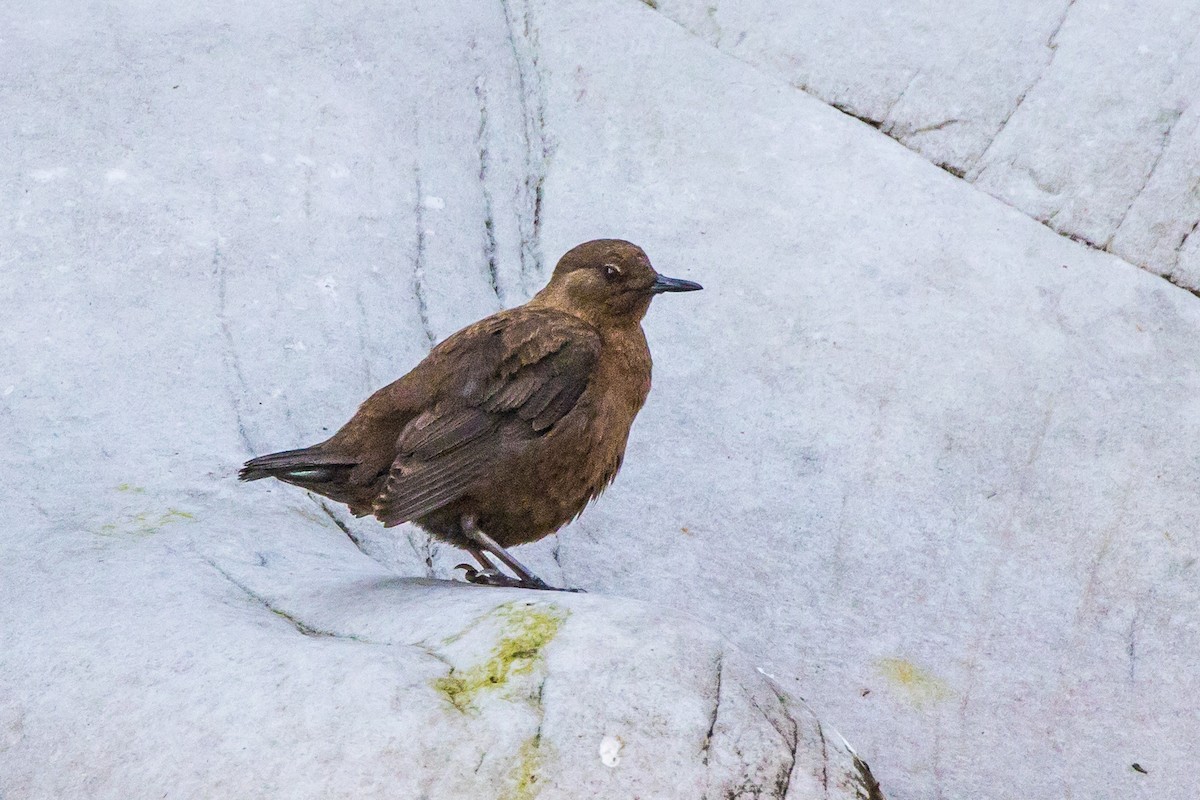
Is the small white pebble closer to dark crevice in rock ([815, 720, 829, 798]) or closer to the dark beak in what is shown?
dark crevice in rock ([815, 720, 829, 798])

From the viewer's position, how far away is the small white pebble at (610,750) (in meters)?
2.97

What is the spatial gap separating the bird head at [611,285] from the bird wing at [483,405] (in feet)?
0.79

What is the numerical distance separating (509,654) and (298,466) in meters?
1.28

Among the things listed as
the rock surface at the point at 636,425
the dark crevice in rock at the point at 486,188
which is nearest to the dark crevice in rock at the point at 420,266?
the rock surface at the point at 636,425

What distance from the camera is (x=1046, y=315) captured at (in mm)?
6137

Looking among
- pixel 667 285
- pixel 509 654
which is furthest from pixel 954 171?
pixel 509 654

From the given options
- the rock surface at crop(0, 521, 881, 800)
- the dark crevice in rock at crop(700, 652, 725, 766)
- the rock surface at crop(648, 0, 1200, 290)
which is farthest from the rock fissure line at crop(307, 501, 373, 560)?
the rock surface at crop(648, 0, 1200, 290)

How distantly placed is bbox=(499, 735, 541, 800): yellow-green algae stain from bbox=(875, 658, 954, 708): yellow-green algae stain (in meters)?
2.23

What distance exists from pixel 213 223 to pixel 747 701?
345 cm

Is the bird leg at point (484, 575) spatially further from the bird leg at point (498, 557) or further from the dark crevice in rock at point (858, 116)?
the dark crevice in rock at point (858, 116)

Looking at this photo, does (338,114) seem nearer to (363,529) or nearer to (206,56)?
(206,56)

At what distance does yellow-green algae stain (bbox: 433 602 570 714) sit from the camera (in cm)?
317

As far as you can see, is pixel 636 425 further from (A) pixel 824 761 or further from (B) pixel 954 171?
(A) pixel 824 761

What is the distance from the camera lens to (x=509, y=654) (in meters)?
3.24
